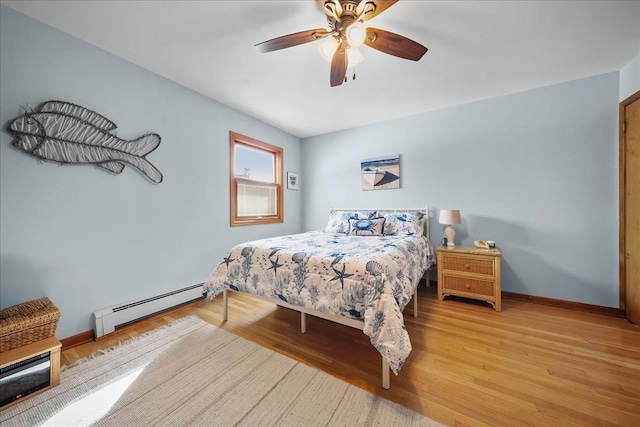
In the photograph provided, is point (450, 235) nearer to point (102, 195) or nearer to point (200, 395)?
point (200, 395)

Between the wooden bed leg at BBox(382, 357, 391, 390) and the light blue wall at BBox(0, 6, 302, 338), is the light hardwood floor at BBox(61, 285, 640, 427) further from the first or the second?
the light blue wall at BBox(0, 6, 302, 338)

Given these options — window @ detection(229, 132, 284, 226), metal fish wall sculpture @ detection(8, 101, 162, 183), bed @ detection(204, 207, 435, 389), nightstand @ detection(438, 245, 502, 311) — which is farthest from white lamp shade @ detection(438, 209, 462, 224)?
metal fish wall sculpture @ detection(8, 101, 162, 183)

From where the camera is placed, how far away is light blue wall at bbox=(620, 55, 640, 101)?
6.93ft

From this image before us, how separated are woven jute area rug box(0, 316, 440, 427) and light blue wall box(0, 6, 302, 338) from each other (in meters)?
0.68

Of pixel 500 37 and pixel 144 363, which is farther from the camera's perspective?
pixel 500 37

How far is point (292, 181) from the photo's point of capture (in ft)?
14.2

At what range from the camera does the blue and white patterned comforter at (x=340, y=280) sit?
143 cm

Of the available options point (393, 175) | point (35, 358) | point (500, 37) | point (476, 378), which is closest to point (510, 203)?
point (393, 175)

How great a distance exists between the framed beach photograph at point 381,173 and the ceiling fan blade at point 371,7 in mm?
2304

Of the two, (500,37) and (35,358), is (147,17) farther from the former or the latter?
(500,37)

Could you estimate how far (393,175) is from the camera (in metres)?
3.56

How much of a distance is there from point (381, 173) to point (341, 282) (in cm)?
245

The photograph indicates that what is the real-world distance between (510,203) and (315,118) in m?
2.84

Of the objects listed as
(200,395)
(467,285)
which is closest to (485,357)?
(467,285)
